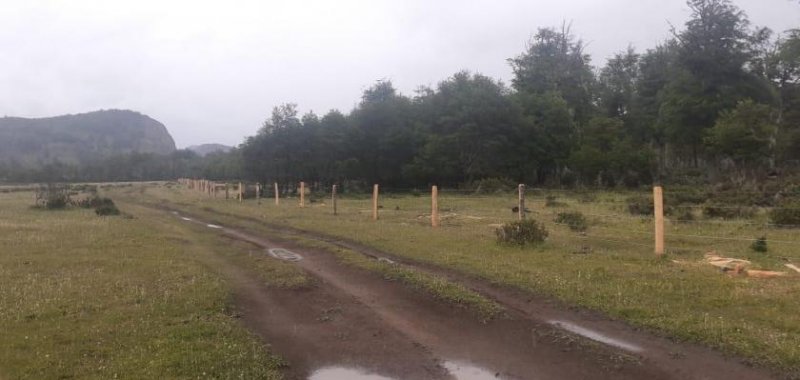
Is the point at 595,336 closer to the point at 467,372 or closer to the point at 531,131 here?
the point at 467,372

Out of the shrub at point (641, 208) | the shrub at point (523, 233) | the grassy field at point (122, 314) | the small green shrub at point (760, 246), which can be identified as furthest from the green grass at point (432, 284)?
the shrub at point (641, 208)

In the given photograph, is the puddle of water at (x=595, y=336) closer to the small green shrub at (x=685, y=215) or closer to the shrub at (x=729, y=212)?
the small green shrub at (x=685, y=215)

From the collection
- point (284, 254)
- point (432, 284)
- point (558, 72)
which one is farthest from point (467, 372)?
point (558, 72)

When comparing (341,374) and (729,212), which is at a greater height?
(729,212)

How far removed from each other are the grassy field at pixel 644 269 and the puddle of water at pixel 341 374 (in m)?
3.72

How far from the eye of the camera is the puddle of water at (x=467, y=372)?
6.01 metres

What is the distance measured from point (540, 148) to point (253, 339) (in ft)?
148

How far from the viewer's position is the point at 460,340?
723 cm

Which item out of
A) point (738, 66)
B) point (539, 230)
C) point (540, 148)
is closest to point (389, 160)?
A: point (540, 148)

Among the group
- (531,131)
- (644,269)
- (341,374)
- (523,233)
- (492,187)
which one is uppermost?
(531,131)

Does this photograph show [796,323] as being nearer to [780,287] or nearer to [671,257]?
[780,287]

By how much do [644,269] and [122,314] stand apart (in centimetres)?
892

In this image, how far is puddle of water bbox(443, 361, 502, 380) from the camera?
6.01 m

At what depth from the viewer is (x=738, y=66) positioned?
48.8m
